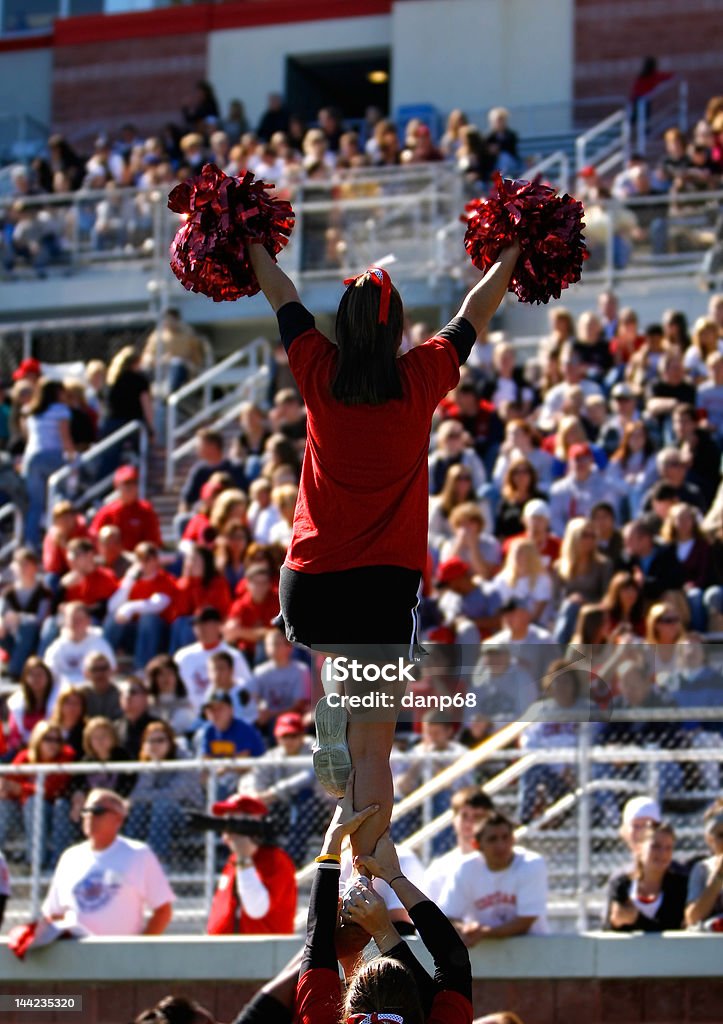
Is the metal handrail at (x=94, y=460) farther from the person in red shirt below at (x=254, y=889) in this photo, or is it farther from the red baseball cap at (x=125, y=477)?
the person in red shirt below at (x=254, y=889)

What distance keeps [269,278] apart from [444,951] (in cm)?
176

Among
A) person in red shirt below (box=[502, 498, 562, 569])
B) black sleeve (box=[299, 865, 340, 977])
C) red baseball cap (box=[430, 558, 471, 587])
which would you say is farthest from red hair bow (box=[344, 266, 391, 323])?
person in red shirt below (box=[502, 498, 562, 569])

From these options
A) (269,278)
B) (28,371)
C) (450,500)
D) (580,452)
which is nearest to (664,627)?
(580,452)

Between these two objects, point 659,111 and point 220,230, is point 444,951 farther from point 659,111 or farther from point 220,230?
point 659,111

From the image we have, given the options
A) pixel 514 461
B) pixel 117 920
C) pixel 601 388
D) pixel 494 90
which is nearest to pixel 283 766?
pixel 117 920

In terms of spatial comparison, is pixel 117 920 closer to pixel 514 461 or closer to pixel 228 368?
pixel 514 461

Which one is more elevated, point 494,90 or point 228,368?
point 494,90

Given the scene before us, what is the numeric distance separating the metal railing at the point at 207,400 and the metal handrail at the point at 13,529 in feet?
4.44

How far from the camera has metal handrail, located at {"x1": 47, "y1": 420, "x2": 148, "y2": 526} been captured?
14.5 metres

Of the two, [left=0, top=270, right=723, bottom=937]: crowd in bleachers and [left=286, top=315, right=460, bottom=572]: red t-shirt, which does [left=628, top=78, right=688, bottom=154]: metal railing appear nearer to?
[left=0, top=270, right=723, bottom=937]: crowd in bleachers

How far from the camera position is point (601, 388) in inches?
521

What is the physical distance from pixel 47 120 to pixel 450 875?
18.7 meters

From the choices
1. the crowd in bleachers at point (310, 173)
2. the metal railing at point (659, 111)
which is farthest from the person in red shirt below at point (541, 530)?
the metal railing at point (659, 111)

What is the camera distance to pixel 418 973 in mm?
4727
